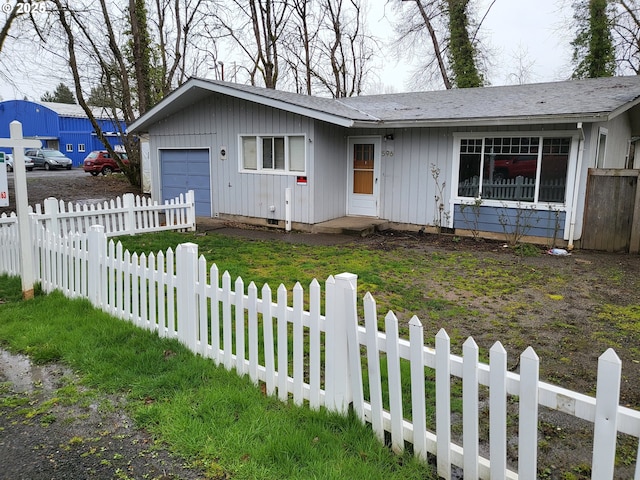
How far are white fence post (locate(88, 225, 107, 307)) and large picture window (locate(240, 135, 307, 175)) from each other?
728cm

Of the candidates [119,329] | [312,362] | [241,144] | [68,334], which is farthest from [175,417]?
[241,144]

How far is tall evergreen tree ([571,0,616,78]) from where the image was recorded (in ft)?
67.3

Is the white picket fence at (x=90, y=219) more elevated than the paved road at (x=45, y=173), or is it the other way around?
the paved road at (x=45, y=173)

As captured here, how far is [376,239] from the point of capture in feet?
35.0

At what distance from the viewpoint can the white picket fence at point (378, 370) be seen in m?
2.07

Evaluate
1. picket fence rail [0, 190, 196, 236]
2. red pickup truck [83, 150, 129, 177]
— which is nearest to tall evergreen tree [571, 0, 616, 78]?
picket fence rail [0, 190, 196, 236]

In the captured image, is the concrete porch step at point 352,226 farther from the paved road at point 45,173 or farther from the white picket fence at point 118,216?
the paved road at point 45,173

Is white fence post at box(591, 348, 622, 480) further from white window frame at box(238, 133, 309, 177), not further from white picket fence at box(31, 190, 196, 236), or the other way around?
white window frame at box(238, 133, 309, 177)

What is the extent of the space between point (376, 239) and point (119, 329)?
715 centimetres

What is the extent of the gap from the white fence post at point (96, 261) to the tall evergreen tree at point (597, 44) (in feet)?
73.1

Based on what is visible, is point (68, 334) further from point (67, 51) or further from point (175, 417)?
point (67, 51)

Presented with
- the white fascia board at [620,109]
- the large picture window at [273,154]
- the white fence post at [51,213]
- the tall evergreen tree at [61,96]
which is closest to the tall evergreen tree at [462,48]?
the white fascia board at [620,109]

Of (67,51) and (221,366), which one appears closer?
(221,366)

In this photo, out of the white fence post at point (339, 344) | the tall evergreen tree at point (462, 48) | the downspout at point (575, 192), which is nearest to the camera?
the white fence post at point (339, 344)
